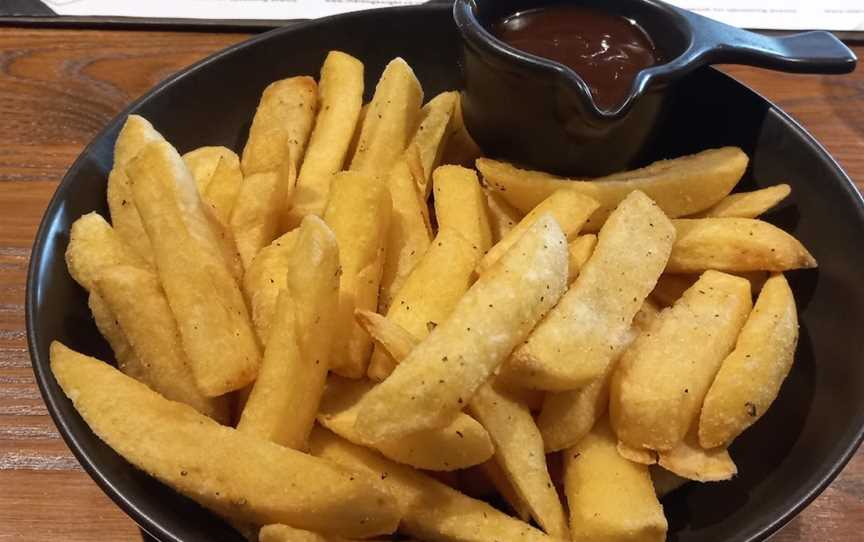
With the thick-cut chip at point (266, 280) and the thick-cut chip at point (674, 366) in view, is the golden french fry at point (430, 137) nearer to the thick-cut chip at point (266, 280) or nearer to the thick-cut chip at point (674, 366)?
the thick-cut chip at point (266, 280)

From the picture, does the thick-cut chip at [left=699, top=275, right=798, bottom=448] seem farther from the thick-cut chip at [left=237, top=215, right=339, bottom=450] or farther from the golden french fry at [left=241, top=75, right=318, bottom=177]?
the golden french fry at [left=241, top=75, right=318, bottom=177]

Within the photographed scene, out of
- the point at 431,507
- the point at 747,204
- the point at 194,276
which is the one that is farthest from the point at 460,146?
the point at 431,507

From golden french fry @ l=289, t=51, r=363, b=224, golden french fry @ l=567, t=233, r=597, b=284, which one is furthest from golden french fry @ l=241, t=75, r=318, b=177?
golden french fry @ l=567, t=233, r=597, b=284

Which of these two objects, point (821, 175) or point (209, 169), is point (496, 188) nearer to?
point (209, 169)

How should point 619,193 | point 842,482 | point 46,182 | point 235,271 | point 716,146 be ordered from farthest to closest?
point 46,182, point 716,146, point 842,482, point 619,193, point 235,271

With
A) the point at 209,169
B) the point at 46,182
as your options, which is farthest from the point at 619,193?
the point at 46,182

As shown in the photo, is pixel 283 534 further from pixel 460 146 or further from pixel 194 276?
pixel 460 146
